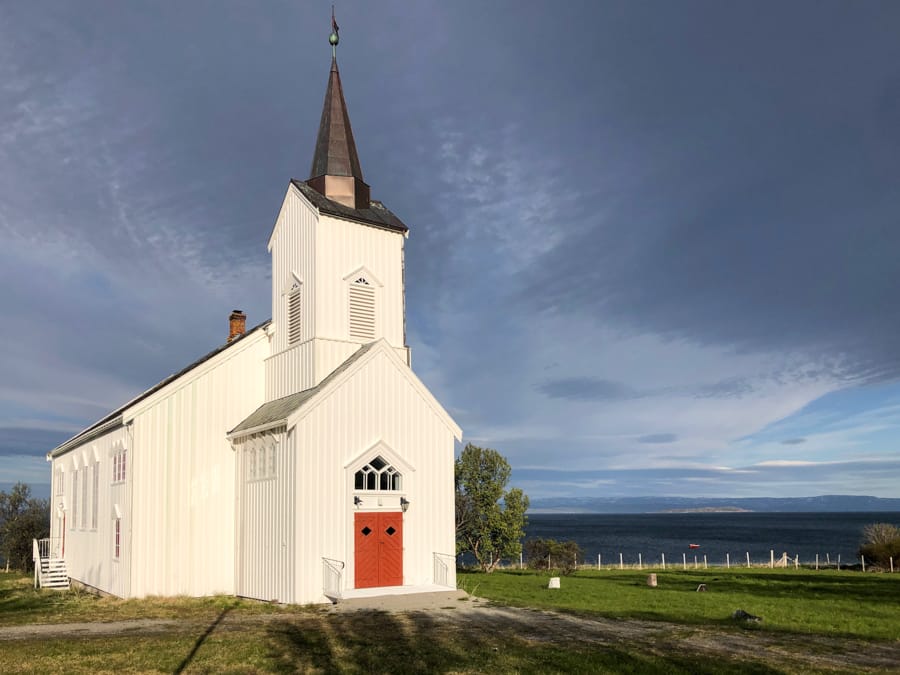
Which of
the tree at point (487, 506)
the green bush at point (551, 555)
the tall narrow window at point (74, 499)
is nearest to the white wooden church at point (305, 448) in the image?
the tall narrow window at point (74, 499)

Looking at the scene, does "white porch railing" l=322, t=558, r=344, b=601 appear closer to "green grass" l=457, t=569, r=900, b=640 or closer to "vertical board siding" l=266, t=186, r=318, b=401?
"green grass" l=457, t=569, r=900, b=640

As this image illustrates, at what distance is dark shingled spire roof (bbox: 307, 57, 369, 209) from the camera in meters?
26.8

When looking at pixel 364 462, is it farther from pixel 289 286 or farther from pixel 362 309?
pixel 289 286

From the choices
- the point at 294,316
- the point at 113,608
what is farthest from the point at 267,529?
the point at 294,316

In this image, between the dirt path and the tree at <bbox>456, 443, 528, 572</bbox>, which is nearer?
the dirt path

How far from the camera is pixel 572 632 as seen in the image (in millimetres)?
15984

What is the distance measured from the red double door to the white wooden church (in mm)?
43

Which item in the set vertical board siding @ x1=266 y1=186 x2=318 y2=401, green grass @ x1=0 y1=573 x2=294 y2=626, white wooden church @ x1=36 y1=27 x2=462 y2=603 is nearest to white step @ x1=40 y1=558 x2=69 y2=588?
white wooden church @ x1=36 y1=27 x2=462 y2=603

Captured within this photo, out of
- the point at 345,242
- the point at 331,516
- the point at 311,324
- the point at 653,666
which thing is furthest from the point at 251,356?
the point at 653,666

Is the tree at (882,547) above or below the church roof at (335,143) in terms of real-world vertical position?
below

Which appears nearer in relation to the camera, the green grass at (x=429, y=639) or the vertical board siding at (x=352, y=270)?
the green grass at (x=429, y=639)

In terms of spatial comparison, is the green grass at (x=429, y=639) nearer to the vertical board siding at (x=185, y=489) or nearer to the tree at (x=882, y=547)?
the vertical board siding at (x=185, y=489)

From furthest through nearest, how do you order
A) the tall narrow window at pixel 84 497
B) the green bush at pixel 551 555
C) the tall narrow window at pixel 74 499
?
the green bush at pixel 551 555
the tall narrow window at pixel 74 499
the tall narrow window at pixel 84 497

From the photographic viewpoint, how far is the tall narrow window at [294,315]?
25.7m
